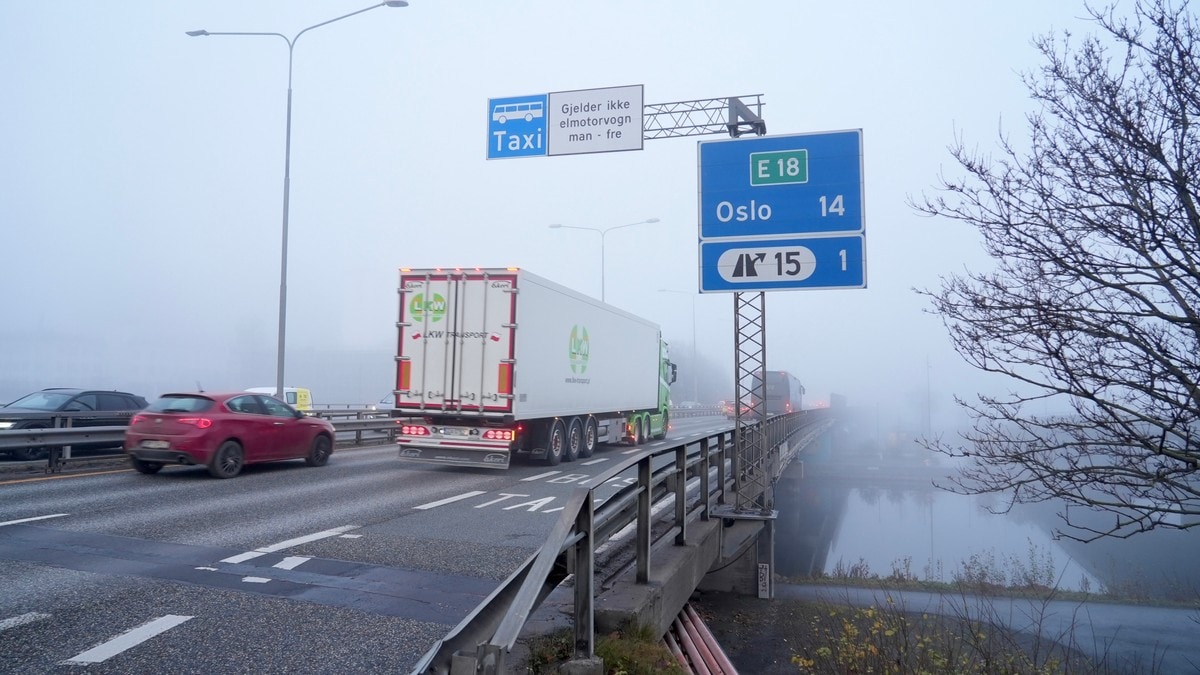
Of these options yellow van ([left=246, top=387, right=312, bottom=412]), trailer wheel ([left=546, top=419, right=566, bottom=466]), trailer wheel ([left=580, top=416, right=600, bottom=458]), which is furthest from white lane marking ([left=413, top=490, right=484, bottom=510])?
yellow van ([left=246, top=387, right=312, bottom=412])

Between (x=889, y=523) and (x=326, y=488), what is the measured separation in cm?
3384

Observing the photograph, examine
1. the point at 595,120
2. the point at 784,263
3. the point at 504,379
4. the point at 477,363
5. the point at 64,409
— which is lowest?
the point at 64,409

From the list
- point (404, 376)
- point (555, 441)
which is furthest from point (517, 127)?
point (555, 441)

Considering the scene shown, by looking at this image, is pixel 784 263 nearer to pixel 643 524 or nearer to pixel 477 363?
pixel 643 524

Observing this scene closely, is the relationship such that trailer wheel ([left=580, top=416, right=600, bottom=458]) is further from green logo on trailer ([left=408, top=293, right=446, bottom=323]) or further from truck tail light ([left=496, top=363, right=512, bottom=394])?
green logo on trailer ([left=408, top=293, right=446, bottom=323])

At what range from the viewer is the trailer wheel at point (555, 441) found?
59.9 ft

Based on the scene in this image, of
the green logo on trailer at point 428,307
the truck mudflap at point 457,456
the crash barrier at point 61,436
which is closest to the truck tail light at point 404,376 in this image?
the crash barrier at point 61,436

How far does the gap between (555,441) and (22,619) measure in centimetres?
1334

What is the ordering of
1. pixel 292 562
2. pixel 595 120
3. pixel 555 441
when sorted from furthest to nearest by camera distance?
pixel 555 441, pixel 595 120, pixel 292 562

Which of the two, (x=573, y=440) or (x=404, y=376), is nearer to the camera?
(x=404, y=376)

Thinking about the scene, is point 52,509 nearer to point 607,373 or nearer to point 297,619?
point 297,619

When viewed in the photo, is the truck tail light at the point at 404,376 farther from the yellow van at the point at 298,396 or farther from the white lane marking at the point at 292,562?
the yellow van at the point at 298,396

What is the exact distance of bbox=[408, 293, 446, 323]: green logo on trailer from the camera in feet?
53.7

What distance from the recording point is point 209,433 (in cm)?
1352
